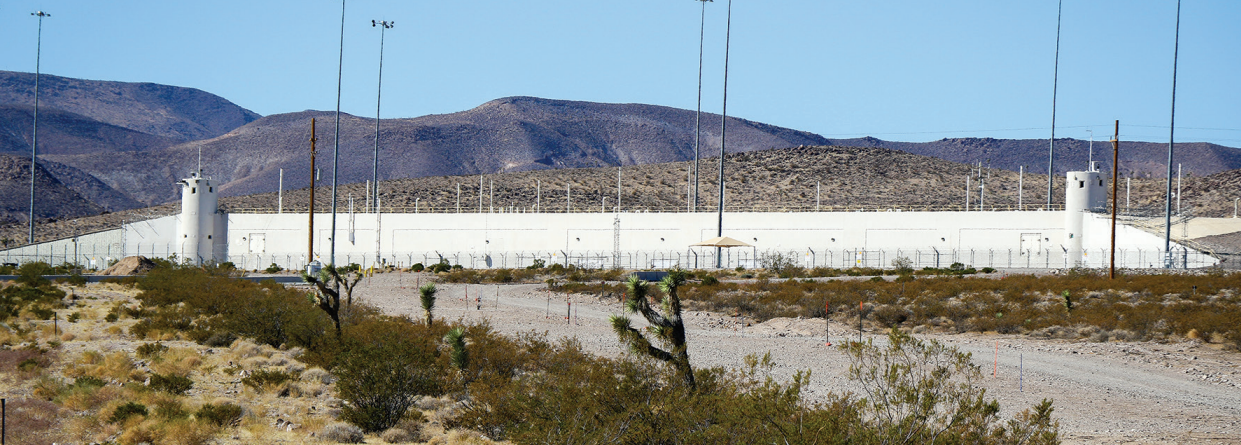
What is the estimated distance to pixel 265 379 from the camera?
17938 mm

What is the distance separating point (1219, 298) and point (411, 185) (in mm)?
78312

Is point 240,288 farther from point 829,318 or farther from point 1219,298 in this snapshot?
point 1219,298

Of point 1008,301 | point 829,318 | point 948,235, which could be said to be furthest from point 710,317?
point 948,235

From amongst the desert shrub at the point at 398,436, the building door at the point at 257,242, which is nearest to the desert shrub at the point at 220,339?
the desert shrub at the point at 398,436

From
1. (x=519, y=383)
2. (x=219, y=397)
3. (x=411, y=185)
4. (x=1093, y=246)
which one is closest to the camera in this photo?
(x=519, y=383)

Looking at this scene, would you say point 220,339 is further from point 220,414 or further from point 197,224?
point 197,224

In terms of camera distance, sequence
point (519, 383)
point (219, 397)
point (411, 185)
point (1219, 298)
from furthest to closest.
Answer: point (411, 185) < point (1219, 298) < point (219, 397) < point (519, 383)

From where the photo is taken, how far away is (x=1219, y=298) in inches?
1340

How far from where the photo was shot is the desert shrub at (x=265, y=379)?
17.7 meters

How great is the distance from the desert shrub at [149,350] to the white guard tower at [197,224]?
1794 inches

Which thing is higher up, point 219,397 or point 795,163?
point 795,163

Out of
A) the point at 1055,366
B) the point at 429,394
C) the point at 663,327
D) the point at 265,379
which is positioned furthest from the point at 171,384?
the point at 1055,366

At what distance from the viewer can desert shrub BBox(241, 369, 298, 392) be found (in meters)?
17.7

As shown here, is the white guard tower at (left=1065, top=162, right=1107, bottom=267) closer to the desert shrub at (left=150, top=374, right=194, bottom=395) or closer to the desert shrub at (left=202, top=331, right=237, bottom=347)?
the desert shrub at (left=202, top=331, right=237, bottom=347)
